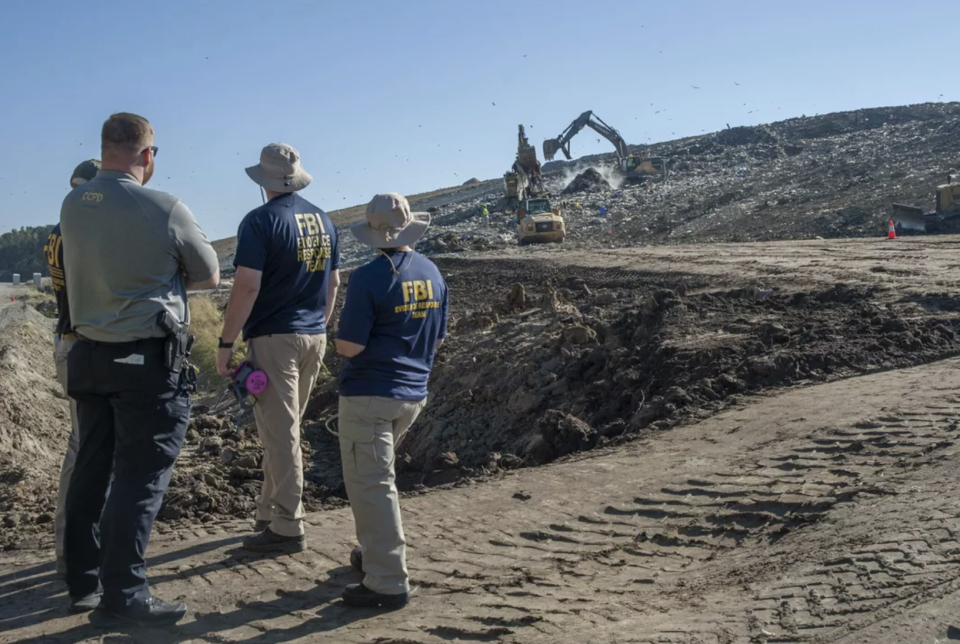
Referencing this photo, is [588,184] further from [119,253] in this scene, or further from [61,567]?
[119,253]

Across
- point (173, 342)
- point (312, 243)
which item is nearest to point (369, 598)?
point (173, 342)

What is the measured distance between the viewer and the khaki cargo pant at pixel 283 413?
5.54 metres

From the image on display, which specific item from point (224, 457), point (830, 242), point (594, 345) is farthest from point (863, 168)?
point (224, 457)

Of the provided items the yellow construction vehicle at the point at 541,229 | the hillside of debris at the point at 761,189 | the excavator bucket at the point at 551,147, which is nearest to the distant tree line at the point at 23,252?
the hillside of debris at the point at 761,189

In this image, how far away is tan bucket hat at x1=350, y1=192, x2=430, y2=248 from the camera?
4941mm

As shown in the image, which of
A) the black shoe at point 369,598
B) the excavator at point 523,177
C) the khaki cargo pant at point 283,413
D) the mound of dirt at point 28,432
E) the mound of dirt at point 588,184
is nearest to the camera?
the black shoe at point 369,598

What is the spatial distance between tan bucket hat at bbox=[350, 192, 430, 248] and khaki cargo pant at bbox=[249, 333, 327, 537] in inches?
34.3

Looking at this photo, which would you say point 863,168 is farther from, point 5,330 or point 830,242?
point 5,330

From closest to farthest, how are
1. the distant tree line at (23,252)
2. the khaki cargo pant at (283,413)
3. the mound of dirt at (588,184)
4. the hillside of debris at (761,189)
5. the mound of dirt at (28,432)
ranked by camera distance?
the khaki cargo pant at (283,413) < the mound of dirt at (28,432) < the hillside of debris at (761,189) < the mound of dirt at (588,184) < the distant tree line at (23,252)

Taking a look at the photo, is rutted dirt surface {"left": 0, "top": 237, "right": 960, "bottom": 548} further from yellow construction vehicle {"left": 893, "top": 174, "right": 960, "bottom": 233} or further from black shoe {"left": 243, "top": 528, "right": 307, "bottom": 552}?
yellow construction vehicle {"left": 893, "top": 174, "right": 960, "bottom": 233}

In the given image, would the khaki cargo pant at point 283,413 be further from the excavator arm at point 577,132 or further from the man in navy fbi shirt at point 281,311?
the excavator arm at point 577,132

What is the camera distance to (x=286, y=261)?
551 cm

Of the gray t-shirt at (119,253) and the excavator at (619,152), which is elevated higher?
the excavator at (619,152)

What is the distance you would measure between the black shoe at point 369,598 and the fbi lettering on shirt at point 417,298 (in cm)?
133
